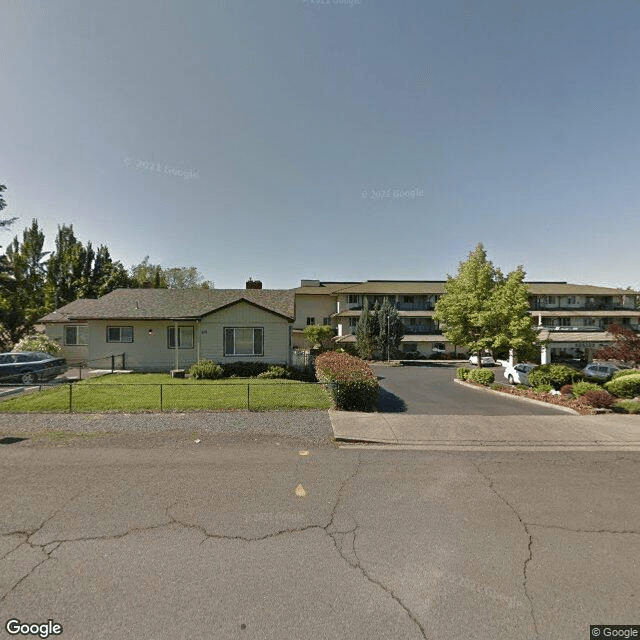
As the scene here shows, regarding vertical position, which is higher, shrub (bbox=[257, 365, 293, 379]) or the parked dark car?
the parked dark car

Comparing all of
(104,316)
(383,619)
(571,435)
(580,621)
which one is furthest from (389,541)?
(104,316)

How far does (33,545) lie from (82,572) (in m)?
1.03

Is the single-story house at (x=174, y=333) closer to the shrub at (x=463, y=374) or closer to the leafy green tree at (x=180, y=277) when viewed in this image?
the shrub at (x=463, y=374)

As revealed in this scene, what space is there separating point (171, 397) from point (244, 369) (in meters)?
6.33

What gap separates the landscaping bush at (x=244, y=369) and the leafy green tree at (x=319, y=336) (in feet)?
69.8

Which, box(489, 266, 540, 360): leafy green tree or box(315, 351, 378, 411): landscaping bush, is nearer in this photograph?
box(315, 351, 378, 411): landscaping bush

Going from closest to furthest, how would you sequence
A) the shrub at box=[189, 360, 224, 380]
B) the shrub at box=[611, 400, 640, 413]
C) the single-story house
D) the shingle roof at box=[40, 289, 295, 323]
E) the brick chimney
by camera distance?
the shrub at box=[611, 400, 640, 413]
the shrub at box=[189, 360, 224, 380]
the single-story house
the shingle roof at box=[40, 289, 295, 323]
the brick chimney

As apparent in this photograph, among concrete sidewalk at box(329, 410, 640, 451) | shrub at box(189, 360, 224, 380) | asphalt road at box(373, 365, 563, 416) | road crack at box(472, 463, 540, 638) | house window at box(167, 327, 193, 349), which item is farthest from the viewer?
house window at box(167, 327, 193, 349)

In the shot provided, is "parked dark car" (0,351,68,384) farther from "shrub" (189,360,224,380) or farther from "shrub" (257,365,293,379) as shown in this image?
"shrub" (257,365,293,379)

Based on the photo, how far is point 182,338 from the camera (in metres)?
20.2

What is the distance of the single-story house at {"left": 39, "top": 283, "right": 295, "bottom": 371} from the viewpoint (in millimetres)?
19359

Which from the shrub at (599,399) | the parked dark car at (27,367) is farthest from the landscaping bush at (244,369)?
the shrub at (599,399)

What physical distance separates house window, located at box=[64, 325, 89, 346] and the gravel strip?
45.6 feet

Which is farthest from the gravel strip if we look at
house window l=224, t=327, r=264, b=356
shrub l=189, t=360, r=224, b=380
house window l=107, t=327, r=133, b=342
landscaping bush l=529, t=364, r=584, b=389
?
landscaping bush l=529, t=364, r=584, b=389
